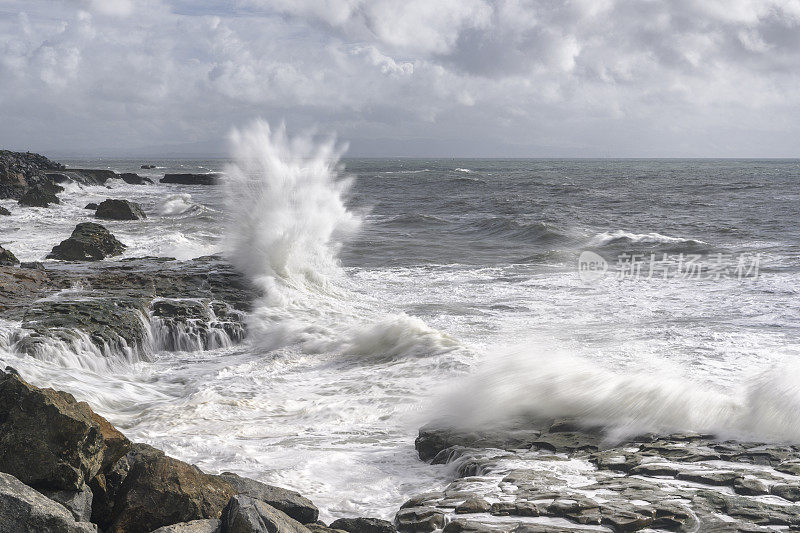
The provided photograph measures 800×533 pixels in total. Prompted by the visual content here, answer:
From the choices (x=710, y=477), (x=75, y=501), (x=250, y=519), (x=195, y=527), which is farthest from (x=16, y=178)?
(x=710, y=477)

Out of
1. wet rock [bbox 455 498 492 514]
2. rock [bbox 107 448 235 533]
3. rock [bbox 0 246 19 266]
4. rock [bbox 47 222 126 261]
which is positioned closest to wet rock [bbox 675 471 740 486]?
wet rock [bbox 455 498 492 514]

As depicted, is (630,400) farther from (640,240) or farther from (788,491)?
(640,240)

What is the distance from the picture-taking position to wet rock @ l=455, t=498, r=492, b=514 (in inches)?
160

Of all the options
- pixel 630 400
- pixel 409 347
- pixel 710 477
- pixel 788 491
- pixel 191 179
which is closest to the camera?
pixel 788 491

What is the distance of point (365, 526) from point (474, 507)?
2.21ft

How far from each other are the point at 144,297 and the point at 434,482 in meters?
5.98

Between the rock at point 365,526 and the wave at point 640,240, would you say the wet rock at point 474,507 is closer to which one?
the rock at point 365,526

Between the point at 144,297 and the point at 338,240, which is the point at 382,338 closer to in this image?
the point at 144,297

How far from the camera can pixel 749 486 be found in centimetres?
431

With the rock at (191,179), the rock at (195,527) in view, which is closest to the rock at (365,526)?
the rock at (195,527)

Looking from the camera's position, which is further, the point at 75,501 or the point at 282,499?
the point at 282,499

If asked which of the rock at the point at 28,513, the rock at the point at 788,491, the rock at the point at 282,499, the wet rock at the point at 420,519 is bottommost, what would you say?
the wet rock at the point at 420,519

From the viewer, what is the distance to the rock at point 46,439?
3.41 m

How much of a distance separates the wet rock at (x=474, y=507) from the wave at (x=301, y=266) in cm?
408
